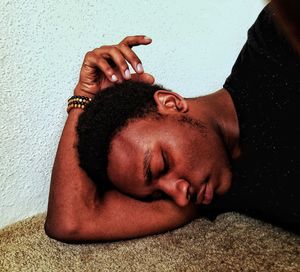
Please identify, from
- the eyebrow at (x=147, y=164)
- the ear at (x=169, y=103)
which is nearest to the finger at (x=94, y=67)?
the ear at (x=169, y=103)

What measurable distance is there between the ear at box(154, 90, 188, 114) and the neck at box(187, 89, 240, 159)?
23 millimetres

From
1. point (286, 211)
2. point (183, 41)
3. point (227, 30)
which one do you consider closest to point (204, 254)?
point (286, 211)

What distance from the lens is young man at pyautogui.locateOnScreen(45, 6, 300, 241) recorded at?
0.85 m

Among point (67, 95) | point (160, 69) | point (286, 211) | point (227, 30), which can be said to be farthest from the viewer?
point (227, 30)

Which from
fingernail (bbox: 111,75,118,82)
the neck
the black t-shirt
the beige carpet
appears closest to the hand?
fingernail (bbox: 111,75,118,82)

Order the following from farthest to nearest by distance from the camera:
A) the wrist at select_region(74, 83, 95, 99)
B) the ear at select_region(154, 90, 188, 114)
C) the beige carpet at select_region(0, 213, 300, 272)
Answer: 1. the wrist at select_region(74, 83, 95, 99)
2. the ear at select_region(154, 90, 188, 114)
3. the beige carpet at select_region(0, 213, 300, 272)

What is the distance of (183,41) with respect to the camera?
4.05 ft

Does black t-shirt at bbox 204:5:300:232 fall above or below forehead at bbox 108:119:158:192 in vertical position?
below

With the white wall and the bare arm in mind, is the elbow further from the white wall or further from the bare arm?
the white wall

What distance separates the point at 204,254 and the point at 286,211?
8.6 inches

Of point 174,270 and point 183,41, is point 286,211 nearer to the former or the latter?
point 174,270

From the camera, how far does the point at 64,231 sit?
0.91 m

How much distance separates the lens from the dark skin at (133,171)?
844 millimetres

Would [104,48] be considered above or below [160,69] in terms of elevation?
above
